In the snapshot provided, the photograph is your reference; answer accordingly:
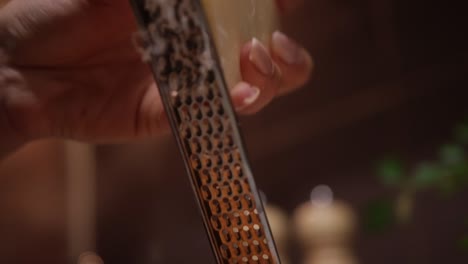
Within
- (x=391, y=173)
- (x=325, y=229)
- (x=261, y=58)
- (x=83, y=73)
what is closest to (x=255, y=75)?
(x=261, y=58)

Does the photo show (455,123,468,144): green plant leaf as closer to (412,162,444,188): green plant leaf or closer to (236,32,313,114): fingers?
(412,162,444,188): green plant leaf

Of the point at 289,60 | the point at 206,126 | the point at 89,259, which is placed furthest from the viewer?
the point at 89,259

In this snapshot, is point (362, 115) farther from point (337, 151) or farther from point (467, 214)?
point (467, 214)

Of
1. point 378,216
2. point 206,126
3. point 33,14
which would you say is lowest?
point 378,216

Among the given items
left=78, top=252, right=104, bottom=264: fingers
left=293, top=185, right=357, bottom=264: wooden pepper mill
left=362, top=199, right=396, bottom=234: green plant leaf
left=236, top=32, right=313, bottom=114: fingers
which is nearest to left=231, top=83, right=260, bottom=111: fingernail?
left=236, top=32, right=313, bottom=114: fingers

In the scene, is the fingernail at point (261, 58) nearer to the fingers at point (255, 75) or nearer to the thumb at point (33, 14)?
the fingers at point (255, 75)

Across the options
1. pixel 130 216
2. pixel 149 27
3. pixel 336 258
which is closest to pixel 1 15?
pixel 149 27

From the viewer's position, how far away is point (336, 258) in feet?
2.82

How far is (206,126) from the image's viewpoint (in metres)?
0.26

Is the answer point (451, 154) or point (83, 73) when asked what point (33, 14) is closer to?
point (83, 73)

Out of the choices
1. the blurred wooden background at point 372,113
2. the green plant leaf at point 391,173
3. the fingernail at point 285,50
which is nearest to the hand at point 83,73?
the fingernail at point 285,50

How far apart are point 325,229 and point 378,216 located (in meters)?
0.13

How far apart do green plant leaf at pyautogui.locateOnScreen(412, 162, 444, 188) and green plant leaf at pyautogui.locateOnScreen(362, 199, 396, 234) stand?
0.06 metres

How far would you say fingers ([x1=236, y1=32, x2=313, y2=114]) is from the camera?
0.30 metres
